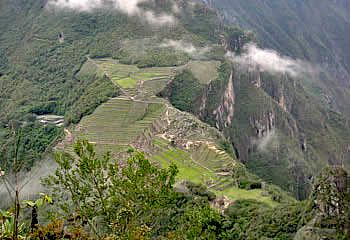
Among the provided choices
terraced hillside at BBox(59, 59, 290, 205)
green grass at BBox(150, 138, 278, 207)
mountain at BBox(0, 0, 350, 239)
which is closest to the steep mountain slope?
mountain at BBox(0, 0, 350, 239)

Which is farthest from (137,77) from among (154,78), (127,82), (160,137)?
(160,137)

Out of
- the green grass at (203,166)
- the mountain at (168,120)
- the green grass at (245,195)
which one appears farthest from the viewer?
the green grass at (203,166)

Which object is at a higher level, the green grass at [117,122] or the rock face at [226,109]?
the green grass at [117,122]

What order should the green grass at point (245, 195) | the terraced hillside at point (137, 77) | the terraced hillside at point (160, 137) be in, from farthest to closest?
the terraced hillside at point (137, 77) → the terraced hillside at point (160, 137) → the green grass at point (245, 195)

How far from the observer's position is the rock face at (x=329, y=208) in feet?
119

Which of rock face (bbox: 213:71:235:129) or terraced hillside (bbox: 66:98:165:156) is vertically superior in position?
terraced hillside (bbox: 66:98:165:156)

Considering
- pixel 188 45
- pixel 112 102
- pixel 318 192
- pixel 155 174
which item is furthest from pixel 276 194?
pixel 188 45

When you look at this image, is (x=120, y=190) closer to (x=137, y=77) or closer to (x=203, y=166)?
(x=203, y=166)

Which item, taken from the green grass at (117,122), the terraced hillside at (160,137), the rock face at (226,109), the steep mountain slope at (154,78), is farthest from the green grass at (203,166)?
the rock face at (226,109)

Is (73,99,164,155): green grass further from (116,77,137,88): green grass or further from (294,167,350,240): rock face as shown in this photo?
(294,167,350,240): rock face

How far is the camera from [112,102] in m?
69.7

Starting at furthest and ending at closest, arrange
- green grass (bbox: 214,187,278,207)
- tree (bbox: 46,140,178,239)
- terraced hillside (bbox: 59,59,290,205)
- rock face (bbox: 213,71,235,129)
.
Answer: rock face (bbox: 213,71,235,129)
terraced hillside (bbox: 59,59,290,205)
green grass (bbox: 214,187,278,207)
tree (bbox: 46,140,178,239)

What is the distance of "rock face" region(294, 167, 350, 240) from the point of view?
36.3 meters

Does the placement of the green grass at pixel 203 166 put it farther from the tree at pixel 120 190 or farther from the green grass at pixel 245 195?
the tree at pixel 120 190
